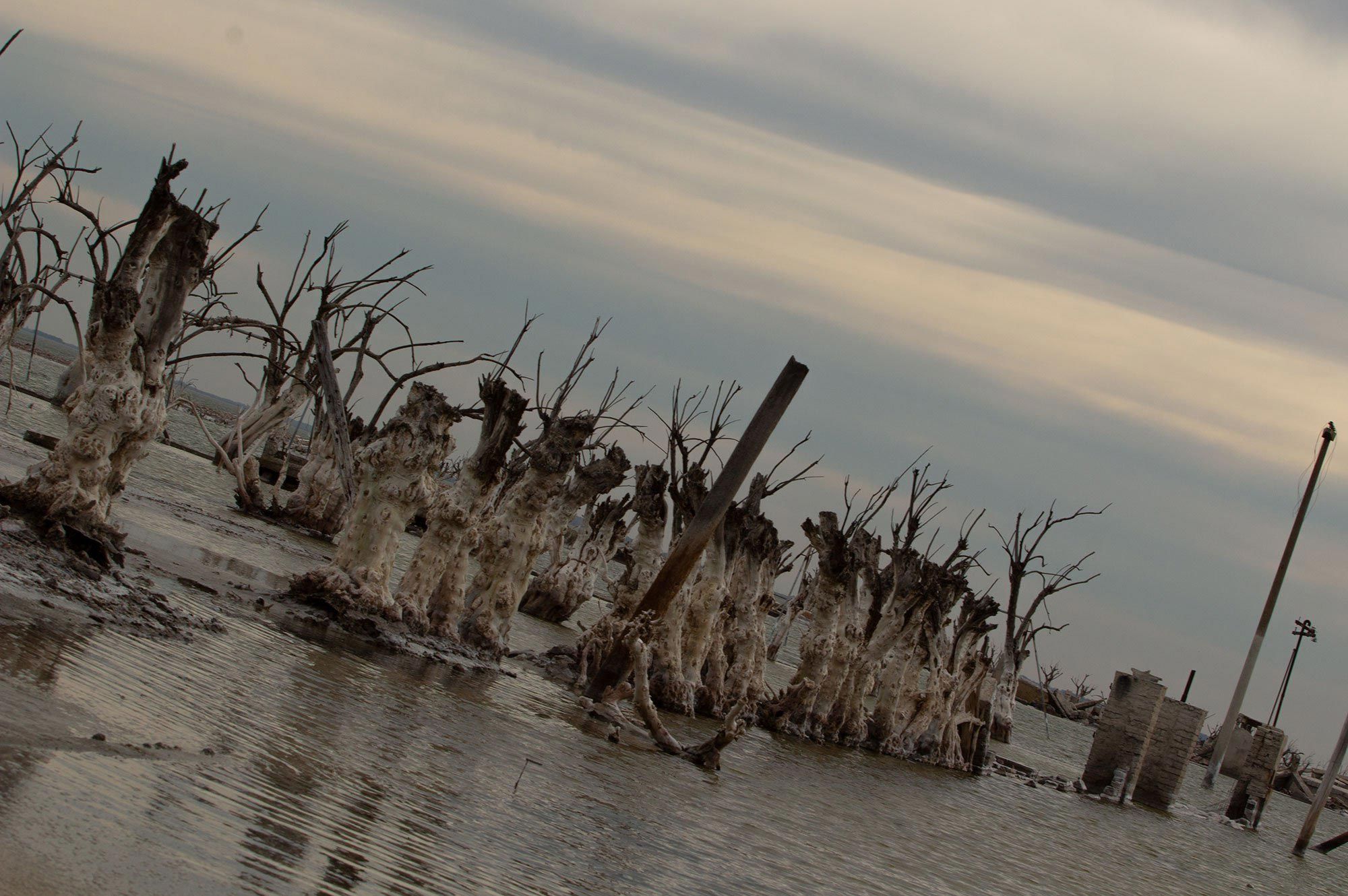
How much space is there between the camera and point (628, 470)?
572 inches

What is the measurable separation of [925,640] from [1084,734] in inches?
1466

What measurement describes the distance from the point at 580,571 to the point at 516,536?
11300 millimetres

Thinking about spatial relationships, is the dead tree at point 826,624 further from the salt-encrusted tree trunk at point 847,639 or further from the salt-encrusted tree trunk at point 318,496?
the salt-encrusted tree trunk at point 318,496

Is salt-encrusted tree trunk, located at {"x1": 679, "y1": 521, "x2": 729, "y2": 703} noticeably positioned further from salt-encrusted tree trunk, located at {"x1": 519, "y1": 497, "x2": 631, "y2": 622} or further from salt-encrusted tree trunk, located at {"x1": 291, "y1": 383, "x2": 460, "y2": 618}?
salt-encrusted tree trunk, located at {"x1": 519, "y1": 497, "x2": 631, "y2": 622}

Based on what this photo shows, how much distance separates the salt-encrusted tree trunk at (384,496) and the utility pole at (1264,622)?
30476 millimetres

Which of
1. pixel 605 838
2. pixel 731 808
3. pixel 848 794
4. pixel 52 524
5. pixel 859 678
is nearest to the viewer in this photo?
pixel 605 838

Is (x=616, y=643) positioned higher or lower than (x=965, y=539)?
lower

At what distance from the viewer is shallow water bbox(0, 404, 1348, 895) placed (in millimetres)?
4582

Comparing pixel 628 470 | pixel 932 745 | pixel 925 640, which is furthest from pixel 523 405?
pixel 932 745

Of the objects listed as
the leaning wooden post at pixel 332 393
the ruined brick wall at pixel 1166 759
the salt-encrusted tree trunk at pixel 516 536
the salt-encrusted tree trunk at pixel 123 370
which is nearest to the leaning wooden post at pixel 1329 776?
the ruined brick wall at pixel 1166 759

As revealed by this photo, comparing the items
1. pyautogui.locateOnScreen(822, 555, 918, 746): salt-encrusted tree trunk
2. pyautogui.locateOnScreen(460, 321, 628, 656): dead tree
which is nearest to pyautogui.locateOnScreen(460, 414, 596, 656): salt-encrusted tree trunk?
pyautogui.locateOnScreen(460, 321, 628, 656): dead tree

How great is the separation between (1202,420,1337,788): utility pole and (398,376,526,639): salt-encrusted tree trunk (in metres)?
29.6

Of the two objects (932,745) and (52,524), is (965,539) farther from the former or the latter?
(52,524)

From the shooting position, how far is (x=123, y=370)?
9164 mm
